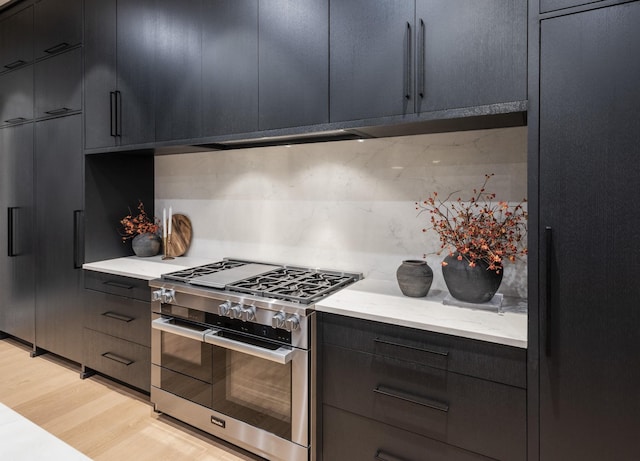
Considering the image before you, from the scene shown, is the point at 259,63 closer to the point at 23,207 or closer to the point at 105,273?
the point at 105,273

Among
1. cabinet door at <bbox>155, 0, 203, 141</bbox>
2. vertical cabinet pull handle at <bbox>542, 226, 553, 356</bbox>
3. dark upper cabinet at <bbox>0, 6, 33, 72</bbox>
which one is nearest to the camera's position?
vertical cabinet pull handle at <bbox>542, 226, 553, 356</bbox>

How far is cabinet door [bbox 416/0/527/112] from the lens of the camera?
1424mm

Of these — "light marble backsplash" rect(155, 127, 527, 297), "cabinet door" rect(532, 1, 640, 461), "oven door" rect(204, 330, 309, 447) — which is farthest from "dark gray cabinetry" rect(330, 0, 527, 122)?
"oven door" rect(204, 330, 309, 447)

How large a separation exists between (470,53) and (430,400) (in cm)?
136

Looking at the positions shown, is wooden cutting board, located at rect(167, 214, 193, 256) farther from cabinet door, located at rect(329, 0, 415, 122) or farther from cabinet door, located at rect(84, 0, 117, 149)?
cabinet door, located at rect(329, 0, 415, 122)

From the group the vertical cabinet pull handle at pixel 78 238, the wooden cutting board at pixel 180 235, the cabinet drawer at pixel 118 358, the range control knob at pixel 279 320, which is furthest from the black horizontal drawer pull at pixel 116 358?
the range control knob at pixel 279 320

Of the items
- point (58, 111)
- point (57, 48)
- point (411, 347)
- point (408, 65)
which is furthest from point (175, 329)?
point (57, 48)

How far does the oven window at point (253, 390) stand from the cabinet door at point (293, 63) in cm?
120

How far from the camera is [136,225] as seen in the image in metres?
3.09

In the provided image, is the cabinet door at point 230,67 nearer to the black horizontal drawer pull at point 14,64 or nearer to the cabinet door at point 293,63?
the cabinet door at point 293,63

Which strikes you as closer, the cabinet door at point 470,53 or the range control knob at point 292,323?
the cabinet door at point 470,53

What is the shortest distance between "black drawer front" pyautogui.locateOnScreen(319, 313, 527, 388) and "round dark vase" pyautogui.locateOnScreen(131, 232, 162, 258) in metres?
1.82

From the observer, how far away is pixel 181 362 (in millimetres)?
2209

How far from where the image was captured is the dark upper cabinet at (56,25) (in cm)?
286
